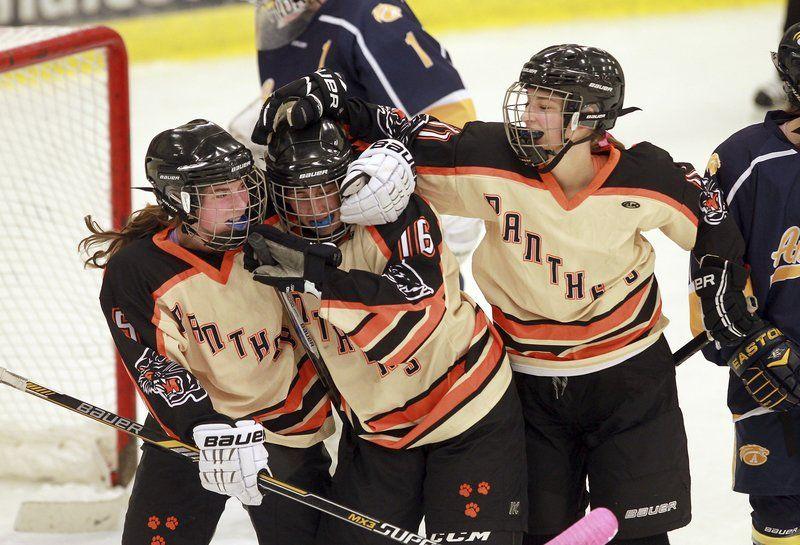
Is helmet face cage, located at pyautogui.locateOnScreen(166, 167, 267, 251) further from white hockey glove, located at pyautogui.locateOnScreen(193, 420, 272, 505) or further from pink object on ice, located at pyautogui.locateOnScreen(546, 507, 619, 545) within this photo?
pink object on ice, located at pyautogui.locateOnScreen(546, 507, 619, 545)

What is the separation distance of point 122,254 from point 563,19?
5.88 metres

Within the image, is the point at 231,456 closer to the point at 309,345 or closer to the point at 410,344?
the point at 309,345

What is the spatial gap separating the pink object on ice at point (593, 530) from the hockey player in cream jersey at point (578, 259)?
0.63ft

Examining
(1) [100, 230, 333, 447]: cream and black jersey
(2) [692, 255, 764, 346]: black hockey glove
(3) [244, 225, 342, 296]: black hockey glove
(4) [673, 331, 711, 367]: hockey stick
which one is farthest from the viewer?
(4) [673, 331, 711, 367]: hockey stick

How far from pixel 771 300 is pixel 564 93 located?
63cm

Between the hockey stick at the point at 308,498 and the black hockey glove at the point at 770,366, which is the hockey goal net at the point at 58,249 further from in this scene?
the black hockey glove at the point at 770,366

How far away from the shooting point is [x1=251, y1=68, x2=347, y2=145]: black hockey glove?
189 cm

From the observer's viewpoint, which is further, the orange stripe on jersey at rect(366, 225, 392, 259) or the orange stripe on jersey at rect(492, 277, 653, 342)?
the orange stripe on jersey at rect(492, 277, 653, 342)

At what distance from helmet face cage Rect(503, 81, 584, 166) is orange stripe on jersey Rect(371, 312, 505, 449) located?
1.11ft

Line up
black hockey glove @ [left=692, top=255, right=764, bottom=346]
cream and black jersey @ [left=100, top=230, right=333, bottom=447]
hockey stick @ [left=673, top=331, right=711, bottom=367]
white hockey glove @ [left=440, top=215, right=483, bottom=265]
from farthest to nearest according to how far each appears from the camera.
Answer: white hockey glove @ [left=440, top=215, right=483, bottom=265] < hockey stick @ [left=673, top=331, right=711, bottom=367] < black hockey glove @ [left=692, top=255, right=764, bottom=346] < cream and black jersey @ [left=100, top=230, right=333, bottom=447]

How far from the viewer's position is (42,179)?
350 centimetres

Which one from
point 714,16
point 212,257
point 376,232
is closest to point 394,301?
point 376,232

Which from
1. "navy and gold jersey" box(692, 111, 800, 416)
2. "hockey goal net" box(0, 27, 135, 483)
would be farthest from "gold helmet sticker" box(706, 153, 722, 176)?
"hockey goal net" box(0, 27, 135, 483)

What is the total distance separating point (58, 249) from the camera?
370 centimetres
